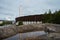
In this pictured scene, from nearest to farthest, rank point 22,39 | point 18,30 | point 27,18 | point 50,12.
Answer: point 22,39, point 18,30, point 50,12, point 27,18

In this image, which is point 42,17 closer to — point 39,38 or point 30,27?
point 30,27

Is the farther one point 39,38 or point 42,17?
point 42,17

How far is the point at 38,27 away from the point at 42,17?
2.49 meters

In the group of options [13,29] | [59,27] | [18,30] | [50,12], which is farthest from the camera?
[50,12]

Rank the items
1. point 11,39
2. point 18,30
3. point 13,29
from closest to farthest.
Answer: point 11,39 < point 13,29 < point 18,30

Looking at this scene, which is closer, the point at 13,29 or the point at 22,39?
the point at 22,39

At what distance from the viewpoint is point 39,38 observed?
5.45 m

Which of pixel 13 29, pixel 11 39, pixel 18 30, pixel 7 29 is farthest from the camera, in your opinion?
pixel 18 30

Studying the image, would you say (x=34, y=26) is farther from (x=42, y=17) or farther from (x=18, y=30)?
(x=42, y=17)

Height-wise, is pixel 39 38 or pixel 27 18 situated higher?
pixel 27 18

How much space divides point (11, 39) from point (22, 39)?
54cm

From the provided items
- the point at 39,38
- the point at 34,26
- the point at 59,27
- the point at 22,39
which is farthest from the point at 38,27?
the point at 22,39

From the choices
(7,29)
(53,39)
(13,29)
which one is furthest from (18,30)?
(53,39)

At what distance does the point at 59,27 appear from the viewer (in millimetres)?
7359
